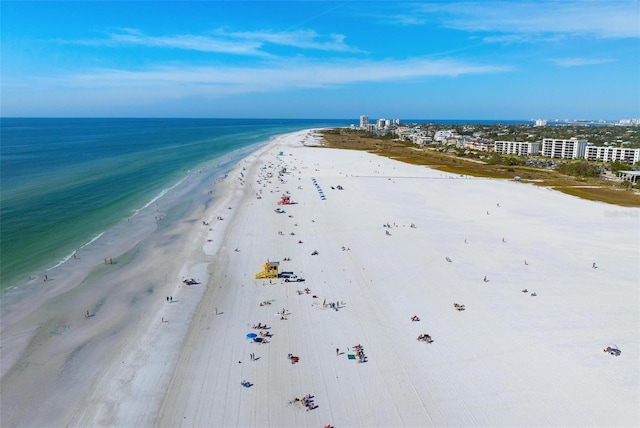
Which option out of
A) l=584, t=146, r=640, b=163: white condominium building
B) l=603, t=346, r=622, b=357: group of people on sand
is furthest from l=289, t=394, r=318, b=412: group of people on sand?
l=584, t=146, r=640, b=163: white condominium building

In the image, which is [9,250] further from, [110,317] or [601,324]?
[601,324]

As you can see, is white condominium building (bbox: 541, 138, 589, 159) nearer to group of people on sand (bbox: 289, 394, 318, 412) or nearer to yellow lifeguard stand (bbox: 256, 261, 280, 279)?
yellow lifeguard stand (bbox: 256, 261, 280, 279)

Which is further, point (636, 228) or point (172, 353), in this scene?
point (636, 228)

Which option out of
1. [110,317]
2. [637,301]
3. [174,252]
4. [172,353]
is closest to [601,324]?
[637,301]

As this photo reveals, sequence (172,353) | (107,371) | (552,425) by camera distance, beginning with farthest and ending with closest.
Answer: (172,353) → (107,371) → (552,425)

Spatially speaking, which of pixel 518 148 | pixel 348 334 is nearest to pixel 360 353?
pixel 348 334

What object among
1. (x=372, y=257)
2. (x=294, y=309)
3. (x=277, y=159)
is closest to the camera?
(x=294, y=309)

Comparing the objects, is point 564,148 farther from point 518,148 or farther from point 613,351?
point 613,351
